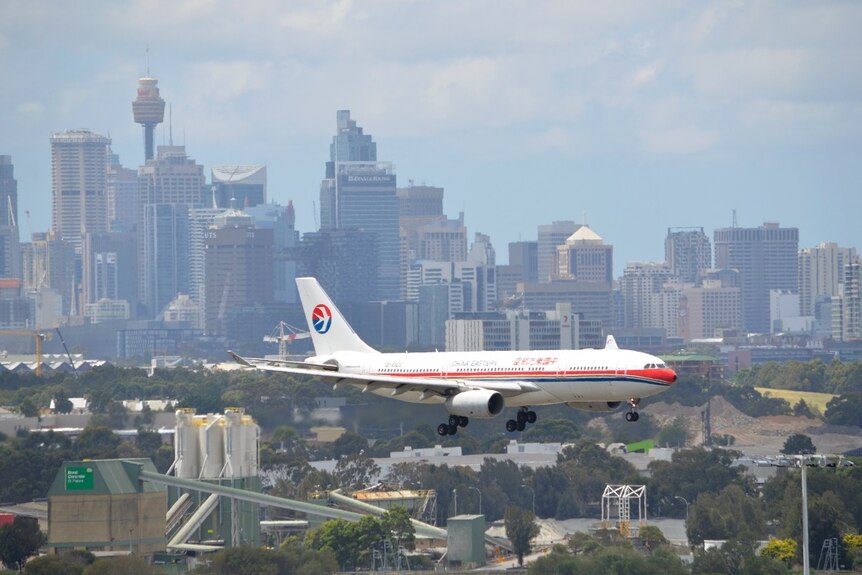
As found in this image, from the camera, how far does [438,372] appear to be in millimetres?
103250

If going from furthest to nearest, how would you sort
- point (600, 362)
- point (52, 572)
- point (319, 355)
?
point (52, 572)
point (319, 355)
point (600, 362)

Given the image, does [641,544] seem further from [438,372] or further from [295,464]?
[438,372]

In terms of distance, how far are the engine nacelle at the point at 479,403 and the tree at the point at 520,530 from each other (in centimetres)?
5915

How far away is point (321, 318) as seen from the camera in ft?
377

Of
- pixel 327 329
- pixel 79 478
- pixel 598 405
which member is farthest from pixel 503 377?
pixel 79 478

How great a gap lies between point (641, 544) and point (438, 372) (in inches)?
2411

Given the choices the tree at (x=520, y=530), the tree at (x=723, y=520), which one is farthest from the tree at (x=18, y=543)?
the tree at (x=723, y=520)

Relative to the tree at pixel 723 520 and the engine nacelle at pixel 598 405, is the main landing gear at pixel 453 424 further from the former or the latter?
the tree at pixel 723 520

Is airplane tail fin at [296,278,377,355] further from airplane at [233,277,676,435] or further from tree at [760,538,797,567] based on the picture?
tree at [760,538,797,567]

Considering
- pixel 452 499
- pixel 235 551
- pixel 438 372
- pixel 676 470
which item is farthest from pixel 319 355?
pixel 676 470

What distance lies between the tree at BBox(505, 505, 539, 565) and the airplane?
5280 centimetres

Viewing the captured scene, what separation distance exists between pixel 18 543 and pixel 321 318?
46.3m

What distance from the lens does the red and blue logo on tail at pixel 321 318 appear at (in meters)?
114

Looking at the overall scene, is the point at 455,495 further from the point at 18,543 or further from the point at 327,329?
the point at 327,329
